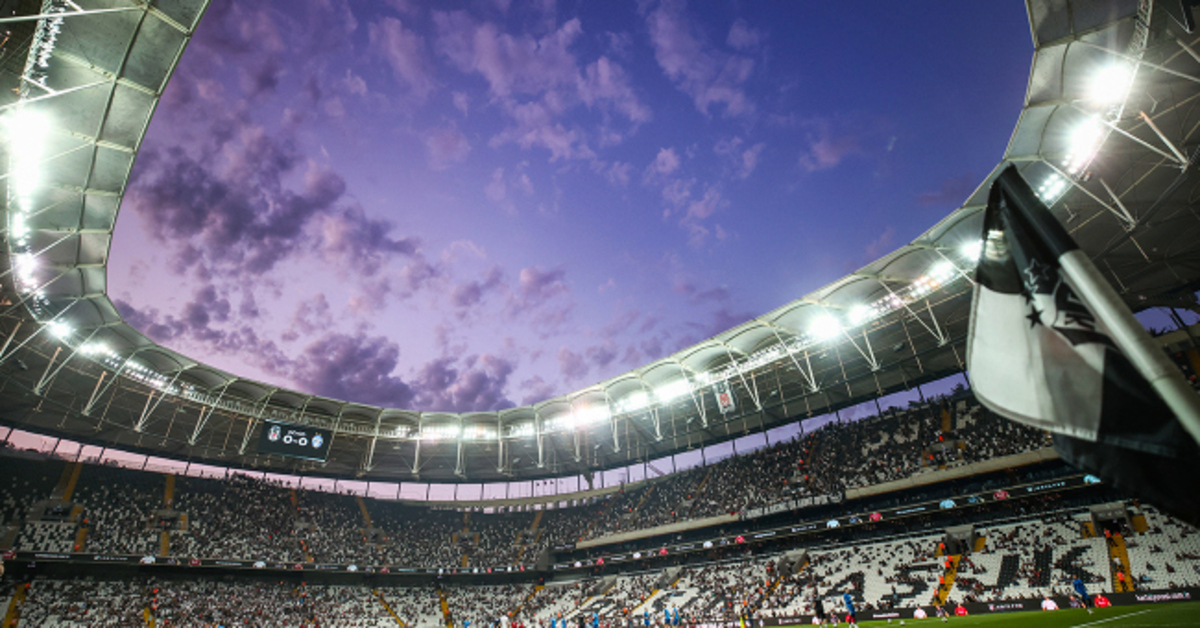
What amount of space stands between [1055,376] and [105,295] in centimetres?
4035

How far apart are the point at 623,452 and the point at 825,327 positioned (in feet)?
91.5

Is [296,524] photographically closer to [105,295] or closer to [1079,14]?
[105,295]

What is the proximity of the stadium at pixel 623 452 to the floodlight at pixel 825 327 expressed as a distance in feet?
0.91

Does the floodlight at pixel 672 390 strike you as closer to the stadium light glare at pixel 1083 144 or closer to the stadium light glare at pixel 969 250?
the stadium light glare at pixel 969 250

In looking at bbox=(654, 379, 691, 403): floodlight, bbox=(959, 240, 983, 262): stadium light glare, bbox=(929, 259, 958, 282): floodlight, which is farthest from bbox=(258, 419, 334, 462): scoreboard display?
bbox=(959, 240, 983, 262): stadium light glare

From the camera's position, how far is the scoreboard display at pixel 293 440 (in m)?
39.1

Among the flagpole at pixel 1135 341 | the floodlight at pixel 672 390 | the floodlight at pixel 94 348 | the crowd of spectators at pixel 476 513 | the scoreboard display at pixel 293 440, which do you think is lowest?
the flagpole at pixel 1135 341

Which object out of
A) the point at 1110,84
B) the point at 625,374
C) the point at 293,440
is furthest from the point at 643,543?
the point at 1110,84

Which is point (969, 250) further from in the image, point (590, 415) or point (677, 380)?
point (590, 415)

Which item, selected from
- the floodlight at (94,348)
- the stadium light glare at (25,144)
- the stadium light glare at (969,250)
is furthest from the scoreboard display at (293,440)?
the stadium light glare at (969,250)

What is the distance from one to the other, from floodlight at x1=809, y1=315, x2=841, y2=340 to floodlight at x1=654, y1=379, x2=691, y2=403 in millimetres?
10117

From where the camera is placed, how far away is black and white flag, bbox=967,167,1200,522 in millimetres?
3338

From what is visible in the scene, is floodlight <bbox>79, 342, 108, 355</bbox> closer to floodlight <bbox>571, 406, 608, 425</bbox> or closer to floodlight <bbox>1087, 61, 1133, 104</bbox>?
floodlight <bbox>571, 406, 608, 425</bbox>

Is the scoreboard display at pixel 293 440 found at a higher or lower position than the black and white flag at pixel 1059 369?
higher
